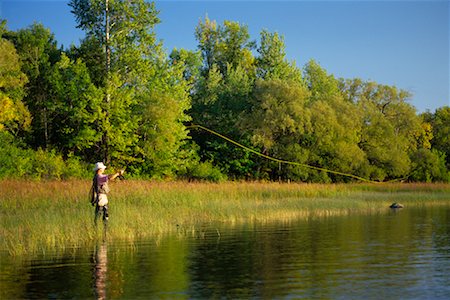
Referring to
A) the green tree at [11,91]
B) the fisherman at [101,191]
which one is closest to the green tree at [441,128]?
the green tree at [11,91]

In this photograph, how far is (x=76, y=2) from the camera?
43.8 m

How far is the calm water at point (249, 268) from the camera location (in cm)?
1032

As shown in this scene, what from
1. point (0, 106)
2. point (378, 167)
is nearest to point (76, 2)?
point (0, 106)

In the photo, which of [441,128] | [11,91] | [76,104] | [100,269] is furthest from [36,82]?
[441,128]

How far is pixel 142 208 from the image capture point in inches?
852

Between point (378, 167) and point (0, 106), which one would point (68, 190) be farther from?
point (378, 167)

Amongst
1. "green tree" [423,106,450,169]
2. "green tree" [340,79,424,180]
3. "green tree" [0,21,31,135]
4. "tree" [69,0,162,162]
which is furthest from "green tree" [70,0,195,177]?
"green tree" [423,106,450,169]

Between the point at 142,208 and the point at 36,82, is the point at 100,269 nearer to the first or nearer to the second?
the point at 142,208

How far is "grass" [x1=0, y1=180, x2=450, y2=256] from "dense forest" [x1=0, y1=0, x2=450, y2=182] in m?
13.5

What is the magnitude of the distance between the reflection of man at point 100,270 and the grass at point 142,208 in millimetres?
1102

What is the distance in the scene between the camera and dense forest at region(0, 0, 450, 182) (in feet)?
140

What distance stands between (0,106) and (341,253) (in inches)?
1236

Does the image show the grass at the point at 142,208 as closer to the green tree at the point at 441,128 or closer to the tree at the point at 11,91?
the tree at the point at 11,91

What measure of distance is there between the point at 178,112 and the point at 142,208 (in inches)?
977
